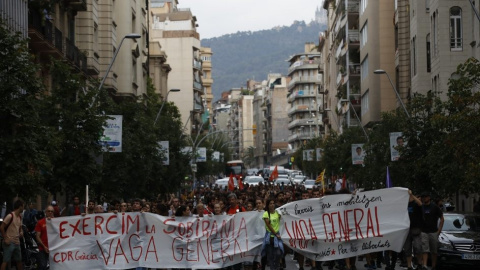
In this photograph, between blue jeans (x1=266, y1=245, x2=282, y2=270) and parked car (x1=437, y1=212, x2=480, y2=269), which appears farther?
parked car (x1=437, y1=212, x2=480, y2=269)

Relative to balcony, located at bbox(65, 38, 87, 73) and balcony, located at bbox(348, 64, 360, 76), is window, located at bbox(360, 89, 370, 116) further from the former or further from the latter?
balcony, located at bbox(65, 38, 87, 73)

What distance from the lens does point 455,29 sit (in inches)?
2009

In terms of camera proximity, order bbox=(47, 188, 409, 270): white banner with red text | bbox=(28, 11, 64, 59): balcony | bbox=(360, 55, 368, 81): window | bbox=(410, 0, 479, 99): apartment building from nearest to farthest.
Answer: bbox=(47, 188, 409, 270): white banner with red text
bbox=(28, 11, 64, 59): balcony
bbox=(410, 0, 479, 99): apartment building
bbox=(360, 55, 368, 81): window

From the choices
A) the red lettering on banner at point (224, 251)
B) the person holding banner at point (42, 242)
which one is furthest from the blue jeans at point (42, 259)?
the red lettering on banner at point (224, 251)

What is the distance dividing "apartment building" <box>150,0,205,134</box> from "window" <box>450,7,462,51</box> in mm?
88283

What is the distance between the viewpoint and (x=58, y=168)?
1237 inches

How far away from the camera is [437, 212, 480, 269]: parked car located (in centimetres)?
2427

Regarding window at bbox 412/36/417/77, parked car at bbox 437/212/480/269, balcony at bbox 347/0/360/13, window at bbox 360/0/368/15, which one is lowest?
parked car at bbox 437/212/480/269

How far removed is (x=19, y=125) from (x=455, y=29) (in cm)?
3114

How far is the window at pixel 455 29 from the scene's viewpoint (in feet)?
166

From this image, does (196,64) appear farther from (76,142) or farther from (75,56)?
(76,142)

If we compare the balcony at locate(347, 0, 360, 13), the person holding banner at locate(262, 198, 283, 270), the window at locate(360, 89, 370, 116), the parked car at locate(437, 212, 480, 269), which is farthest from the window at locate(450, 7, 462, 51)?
the balcony at locate(347, 0, 360, 13)

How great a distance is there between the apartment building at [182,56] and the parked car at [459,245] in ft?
371

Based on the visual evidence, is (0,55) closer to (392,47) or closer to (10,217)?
(10,217)
